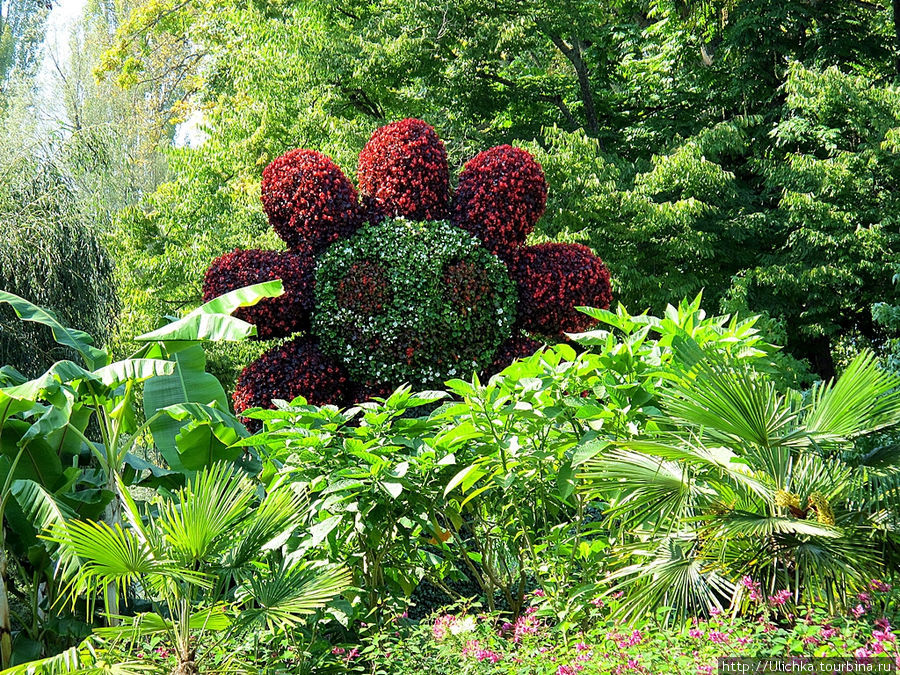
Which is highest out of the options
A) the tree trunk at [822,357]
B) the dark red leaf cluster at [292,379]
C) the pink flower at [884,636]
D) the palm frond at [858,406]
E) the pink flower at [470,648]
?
the palm frond at [858,406]

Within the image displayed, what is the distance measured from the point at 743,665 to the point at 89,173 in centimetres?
921

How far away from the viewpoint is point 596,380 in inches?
165

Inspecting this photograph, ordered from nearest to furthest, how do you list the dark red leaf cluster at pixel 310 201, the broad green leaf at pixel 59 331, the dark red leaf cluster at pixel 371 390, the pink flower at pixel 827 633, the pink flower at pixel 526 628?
the pink flower at pixel 827 633 → the pink flower at pixel 526 628 → the broad green leaf at pixel 59 331 → the dark red leaf cluster at pixel 371 390 → the dark red leaf cluster at pixel 310 201

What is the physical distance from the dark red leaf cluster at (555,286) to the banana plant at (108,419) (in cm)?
318

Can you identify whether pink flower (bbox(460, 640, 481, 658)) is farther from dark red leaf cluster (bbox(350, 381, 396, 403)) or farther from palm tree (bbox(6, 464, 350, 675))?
dark red leaf cluster (bbox(350, 381, 396, 403))

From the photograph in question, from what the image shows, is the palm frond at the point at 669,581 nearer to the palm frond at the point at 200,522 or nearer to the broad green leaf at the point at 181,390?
the palm frond at the point at 200,522

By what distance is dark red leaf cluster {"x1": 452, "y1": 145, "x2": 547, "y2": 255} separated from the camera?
845 centimetres

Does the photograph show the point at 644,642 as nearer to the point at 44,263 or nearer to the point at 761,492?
the point at 761,492

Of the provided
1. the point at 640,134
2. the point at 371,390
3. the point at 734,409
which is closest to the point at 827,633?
the point at 734,409

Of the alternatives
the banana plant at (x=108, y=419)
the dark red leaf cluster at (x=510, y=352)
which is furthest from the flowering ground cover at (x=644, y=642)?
the dark red leaf cluster at (x=510, y=352)

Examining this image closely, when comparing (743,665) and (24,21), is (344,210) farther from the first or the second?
(24,21)

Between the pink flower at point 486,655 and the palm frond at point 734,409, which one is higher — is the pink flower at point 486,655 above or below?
below

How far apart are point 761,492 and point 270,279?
543cm

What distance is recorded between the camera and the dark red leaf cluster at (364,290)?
799cm
